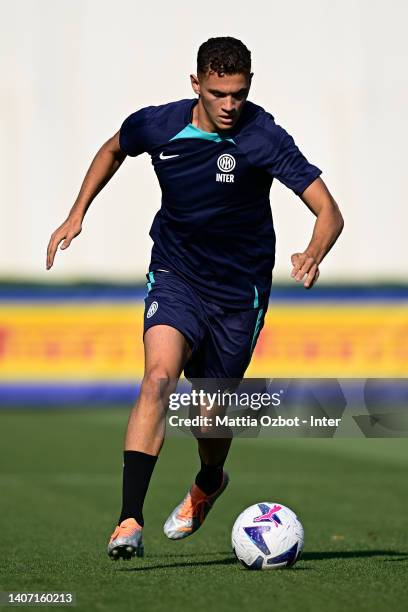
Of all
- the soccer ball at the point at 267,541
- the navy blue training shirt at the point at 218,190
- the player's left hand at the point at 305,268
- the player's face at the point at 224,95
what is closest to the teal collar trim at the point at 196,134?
the navy blue training shirt at the point at 218,190

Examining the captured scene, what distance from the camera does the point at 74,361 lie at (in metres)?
18.8

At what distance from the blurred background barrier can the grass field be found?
0.52 m

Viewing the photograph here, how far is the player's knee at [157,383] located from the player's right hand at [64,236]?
3.06ft

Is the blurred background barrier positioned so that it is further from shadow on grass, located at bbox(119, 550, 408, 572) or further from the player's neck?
the player's neck

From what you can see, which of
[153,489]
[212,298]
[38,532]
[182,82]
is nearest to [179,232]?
[212,298]

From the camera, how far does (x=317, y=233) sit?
21.1 feet

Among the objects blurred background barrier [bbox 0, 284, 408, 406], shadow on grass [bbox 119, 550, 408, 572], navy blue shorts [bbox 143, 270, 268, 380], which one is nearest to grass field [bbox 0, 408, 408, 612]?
shadow on grass [bbox 119, 550, 408, 572]

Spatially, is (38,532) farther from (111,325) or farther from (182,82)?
(182,82)

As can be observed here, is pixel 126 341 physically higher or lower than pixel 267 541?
lower

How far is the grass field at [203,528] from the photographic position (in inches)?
223

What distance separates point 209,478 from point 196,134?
220 cm

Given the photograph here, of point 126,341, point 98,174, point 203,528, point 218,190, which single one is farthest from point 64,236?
point 126,341

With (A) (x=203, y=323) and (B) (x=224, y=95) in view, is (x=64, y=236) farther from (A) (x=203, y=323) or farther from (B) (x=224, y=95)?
(B) (x=224, y=95)

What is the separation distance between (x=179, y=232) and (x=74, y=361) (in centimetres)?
1191
